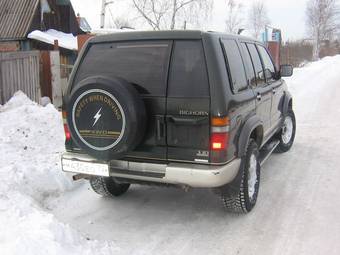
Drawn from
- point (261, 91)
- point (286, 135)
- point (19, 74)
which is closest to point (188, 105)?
point (261, 91)

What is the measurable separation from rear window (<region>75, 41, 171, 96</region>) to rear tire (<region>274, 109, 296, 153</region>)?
346 centimetres

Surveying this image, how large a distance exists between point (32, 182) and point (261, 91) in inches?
118

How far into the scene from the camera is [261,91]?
17.4 feet

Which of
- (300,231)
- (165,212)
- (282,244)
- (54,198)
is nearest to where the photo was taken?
(282,244)

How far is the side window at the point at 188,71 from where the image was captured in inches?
156

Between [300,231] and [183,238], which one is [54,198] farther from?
[300,231]

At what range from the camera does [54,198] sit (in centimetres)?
520

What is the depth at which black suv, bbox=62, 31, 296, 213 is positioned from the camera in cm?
395

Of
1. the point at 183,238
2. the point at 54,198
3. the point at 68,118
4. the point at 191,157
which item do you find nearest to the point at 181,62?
the point at 191,157

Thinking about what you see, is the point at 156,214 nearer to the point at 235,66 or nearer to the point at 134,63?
the point at 134,63

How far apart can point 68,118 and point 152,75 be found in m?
0.92

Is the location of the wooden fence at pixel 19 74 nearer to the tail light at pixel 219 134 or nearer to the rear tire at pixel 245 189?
the rear tire at pixel 245 189

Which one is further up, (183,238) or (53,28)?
(53,28)

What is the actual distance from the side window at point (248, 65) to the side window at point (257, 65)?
171 millimetres
